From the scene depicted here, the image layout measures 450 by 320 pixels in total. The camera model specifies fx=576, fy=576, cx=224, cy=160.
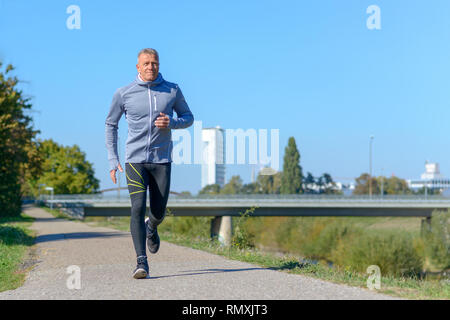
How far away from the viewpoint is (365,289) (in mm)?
5586

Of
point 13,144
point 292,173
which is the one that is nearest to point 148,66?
point 13,144

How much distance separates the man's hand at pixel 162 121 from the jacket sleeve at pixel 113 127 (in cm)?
55

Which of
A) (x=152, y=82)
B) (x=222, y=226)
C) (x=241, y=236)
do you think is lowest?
(x=222, y=226)

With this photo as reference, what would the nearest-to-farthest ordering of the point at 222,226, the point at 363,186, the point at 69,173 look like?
the point at 222,226
the point at 69,173
the point at 363,186

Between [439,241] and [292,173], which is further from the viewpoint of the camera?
[292,173]

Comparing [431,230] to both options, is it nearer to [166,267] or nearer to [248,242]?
[248,242]

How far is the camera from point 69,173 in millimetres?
74375

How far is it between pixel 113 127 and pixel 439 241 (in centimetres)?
4125

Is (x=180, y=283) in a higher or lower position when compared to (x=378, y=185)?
higher

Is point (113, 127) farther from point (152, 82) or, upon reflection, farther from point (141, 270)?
point (141, 270)

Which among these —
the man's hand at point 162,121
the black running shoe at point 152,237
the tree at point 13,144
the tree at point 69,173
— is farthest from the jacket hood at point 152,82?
the tree at point 69,173

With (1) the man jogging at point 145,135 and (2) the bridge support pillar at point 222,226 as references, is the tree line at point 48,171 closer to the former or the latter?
(2) the bridge support pillar at point 222,226

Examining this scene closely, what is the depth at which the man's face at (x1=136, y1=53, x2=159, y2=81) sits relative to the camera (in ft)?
20.8
